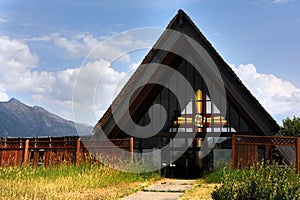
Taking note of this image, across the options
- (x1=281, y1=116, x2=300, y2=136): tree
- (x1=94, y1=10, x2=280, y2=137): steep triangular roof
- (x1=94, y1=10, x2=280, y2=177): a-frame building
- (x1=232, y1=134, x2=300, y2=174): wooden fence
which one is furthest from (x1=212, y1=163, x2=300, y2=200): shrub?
(x1=281, y1=116, x2=300, y2=136): tree

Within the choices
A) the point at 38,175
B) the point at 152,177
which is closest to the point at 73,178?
the point at 38,175

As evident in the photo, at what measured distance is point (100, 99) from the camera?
46.3ft

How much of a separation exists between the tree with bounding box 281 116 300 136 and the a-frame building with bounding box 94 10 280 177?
560 inches

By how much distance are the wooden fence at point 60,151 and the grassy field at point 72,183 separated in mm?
825

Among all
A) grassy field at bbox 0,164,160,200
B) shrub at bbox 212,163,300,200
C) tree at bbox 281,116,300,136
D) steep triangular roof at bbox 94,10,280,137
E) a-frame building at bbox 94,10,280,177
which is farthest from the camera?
tree at bbox 281,116,300,136

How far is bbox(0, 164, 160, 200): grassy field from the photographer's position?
873 cm

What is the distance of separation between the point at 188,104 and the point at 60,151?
521cm

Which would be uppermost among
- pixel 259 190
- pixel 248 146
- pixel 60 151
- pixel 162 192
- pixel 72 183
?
pixel 248 146

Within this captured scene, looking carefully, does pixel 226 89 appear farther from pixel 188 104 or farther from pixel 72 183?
pixel 72 183

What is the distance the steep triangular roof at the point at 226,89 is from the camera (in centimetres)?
1334

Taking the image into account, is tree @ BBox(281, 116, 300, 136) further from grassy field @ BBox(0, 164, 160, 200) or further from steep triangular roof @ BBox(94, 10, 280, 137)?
grassy field @ BBox(0, 164, 160, 200)

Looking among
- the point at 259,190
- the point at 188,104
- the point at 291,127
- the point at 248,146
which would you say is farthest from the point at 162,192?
the point at 291,127

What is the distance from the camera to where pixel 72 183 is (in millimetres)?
10430

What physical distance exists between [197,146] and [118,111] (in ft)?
11.3
